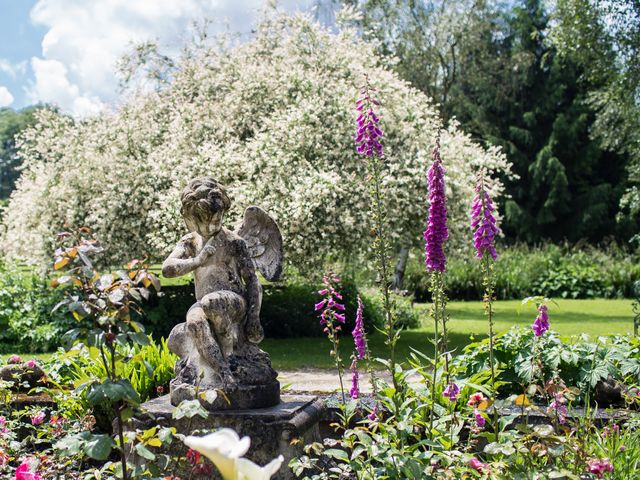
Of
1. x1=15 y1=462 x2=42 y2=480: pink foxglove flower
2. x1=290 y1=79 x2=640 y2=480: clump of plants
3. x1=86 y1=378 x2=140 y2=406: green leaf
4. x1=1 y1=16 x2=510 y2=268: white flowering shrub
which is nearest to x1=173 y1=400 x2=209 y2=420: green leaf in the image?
x1=86 y1=378 x2=140 y2=406: green leaf

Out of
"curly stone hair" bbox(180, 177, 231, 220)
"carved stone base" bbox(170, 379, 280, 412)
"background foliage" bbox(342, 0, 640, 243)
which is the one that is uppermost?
"background foliage" bbox(342, 0, 640, 243)

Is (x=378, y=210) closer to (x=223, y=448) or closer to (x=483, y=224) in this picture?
(x=483, y=224)

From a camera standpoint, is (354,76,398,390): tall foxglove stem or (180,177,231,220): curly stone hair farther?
(180,177,231,220): curly stone hair

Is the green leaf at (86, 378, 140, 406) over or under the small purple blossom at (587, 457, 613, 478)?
over

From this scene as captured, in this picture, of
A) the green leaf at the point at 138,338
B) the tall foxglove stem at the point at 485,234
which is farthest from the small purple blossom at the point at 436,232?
the green leaf at the point at 138,338

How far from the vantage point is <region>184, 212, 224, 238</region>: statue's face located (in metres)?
4.48

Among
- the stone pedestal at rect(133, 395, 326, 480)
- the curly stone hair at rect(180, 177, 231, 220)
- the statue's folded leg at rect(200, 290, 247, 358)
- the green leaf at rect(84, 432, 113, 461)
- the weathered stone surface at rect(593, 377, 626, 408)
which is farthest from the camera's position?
the weathered stone surface at rect(593, 377, 626, 408)

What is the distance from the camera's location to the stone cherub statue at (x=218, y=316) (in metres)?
4.28

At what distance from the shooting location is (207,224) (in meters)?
4.50

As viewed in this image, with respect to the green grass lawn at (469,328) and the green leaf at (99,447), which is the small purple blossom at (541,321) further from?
the green grass lawn at (469,328)

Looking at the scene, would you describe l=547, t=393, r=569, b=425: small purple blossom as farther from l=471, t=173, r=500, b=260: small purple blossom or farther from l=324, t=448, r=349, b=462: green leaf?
l=324, t=448, r=349, b=462: green leaf

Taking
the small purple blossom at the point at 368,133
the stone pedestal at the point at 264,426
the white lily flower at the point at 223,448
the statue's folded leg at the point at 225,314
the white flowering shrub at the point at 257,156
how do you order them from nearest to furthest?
1. the white lily flower at the point at 223,448
2. the small purple blossom at the point at 368,133
3. the stone pedestal at the point at 264,426
4. the statue's folded leg at the point at 225,314
5. the white flowering shrub at the point at 257,156

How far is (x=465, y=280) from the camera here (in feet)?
66.0

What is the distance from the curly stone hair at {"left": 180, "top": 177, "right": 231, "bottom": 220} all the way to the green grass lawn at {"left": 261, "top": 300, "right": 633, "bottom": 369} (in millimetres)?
4210
